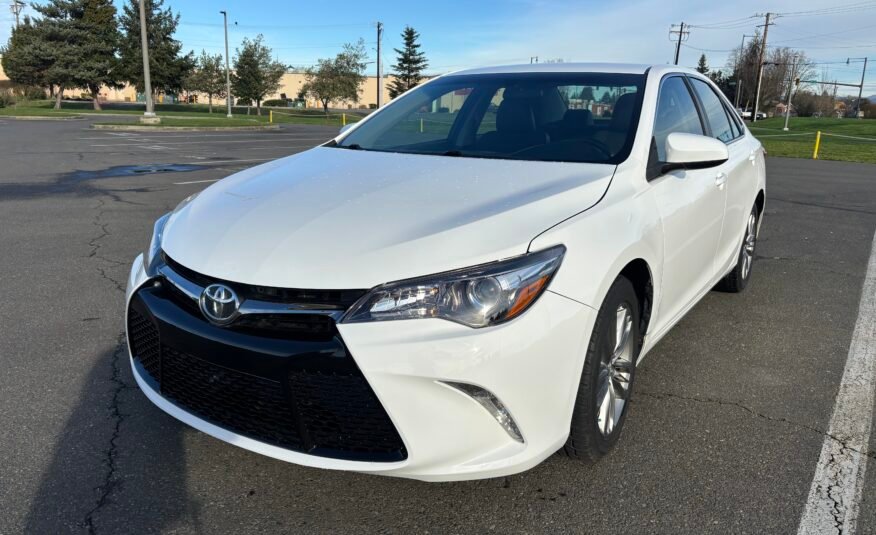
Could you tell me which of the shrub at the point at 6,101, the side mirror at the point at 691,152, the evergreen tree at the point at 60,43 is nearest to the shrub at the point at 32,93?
the shrub at the point at 6,101

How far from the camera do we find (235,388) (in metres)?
2.24

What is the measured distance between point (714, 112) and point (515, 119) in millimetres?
1739

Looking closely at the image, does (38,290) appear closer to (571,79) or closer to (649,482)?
(571,79)

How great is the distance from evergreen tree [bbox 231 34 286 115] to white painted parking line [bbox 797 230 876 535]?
56.0 meters

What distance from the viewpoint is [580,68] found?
385 cm

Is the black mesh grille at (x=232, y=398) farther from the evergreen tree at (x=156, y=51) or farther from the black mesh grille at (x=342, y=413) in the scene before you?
the evergreen tree at (x=156, y=51)

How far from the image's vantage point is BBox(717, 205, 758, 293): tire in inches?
193

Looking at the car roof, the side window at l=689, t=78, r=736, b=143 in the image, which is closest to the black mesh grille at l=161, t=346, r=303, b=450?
the car roof

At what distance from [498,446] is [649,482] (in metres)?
0.83

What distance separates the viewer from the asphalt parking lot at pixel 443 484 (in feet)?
7.75

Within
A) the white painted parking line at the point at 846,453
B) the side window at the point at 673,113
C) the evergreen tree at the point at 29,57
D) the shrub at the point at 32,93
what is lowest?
the white painted parking line at the point at 846,453

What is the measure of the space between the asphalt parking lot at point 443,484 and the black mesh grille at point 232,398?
0.35 meters

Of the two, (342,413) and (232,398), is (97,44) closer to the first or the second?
(232,398)

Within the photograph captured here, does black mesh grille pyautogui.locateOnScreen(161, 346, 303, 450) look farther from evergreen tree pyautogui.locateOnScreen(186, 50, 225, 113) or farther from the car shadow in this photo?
evergreen tree pyautogui.locateOnScreen(186, 50, 225, 113)
